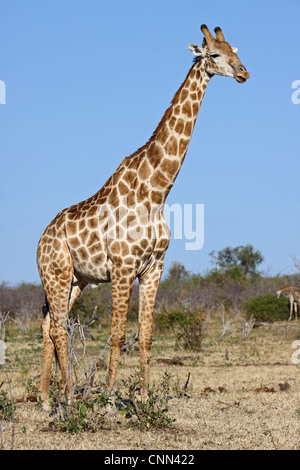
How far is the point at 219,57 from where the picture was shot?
6680 mm

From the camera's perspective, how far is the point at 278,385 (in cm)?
852

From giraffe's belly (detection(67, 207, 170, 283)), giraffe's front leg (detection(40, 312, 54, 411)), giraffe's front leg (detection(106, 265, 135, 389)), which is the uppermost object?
giraffe's belly (detection(67, 207, 170, 283))

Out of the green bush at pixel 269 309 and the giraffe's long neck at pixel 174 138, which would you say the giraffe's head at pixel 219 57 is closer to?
the giraffe's long neck at pixel 174 138

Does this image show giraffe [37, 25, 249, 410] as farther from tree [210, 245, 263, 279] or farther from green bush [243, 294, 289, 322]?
tree [210, 245, 263, 279]

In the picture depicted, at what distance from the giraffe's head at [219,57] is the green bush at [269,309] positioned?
676 inches

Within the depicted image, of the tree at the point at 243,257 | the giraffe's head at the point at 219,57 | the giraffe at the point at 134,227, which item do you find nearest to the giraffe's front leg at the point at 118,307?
the giraffe at the point at 134,227

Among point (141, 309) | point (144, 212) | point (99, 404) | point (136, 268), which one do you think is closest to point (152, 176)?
point (144, 212)

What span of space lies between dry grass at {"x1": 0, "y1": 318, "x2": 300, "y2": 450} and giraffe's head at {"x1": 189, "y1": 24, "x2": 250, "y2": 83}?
3553 mm

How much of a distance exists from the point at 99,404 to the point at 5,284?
37088 millimetres

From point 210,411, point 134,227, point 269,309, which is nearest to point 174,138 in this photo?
point 134,227

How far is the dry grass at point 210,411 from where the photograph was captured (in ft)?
17.6

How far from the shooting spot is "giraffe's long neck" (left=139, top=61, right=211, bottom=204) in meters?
6.84

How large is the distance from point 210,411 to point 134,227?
7.23ft

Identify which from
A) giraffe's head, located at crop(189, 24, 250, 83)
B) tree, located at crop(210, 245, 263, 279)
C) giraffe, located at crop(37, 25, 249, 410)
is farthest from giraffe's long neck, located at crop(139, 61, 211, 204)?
tree, located at crop(210, 245, 263, 279)
